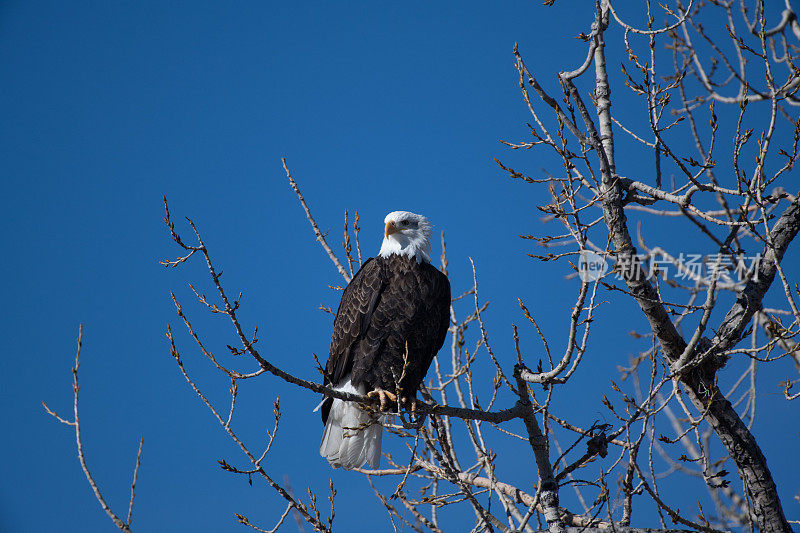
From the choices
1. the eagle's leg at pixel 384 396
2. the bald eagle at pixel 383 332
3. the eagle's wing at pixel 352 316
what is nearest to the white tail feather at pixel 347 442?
the bald eagle at pixel 383 332

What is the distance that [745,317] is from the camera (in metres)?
3.64

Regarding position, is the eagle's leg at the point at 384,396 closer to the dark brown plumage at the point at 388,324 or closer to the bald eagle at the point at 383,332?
the bald eagle at the point at 383,332

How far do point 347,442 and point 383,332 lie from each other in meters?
0.94

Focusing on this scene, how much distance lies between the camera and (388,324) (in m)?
4.34

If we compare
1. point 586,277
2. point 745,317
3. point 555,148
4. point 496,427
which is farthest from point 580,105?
point 496,427

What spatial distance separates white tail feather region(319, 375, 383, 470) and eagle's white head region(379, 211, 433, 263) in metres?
1.16

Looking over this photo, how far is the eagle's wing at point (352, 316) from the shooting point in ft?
14.3

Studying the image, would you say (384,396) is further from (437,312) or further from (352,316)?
(437,312)

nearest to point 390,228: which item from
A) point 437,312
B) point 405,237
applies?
point 405,237

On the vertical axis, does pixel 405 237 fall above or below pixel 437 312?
above

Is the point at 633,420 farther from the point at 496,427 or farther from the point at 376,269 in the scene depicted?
the point at 376,269

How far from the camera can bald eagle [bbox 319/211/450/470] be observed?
14.2 feet

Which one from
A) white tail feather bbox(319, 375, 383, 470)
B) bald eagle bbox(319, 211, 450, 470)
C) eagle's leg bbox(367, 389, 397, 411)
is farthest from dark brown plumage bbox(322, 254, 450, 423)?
white tail feather bbox(319, 375, 383, 470)

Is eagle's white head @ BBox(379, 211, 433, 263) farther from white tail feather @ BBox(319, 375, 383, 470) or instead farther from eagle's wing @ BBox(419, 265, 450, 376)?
white tail feather @ BBox(319, 375, 383, 470)
